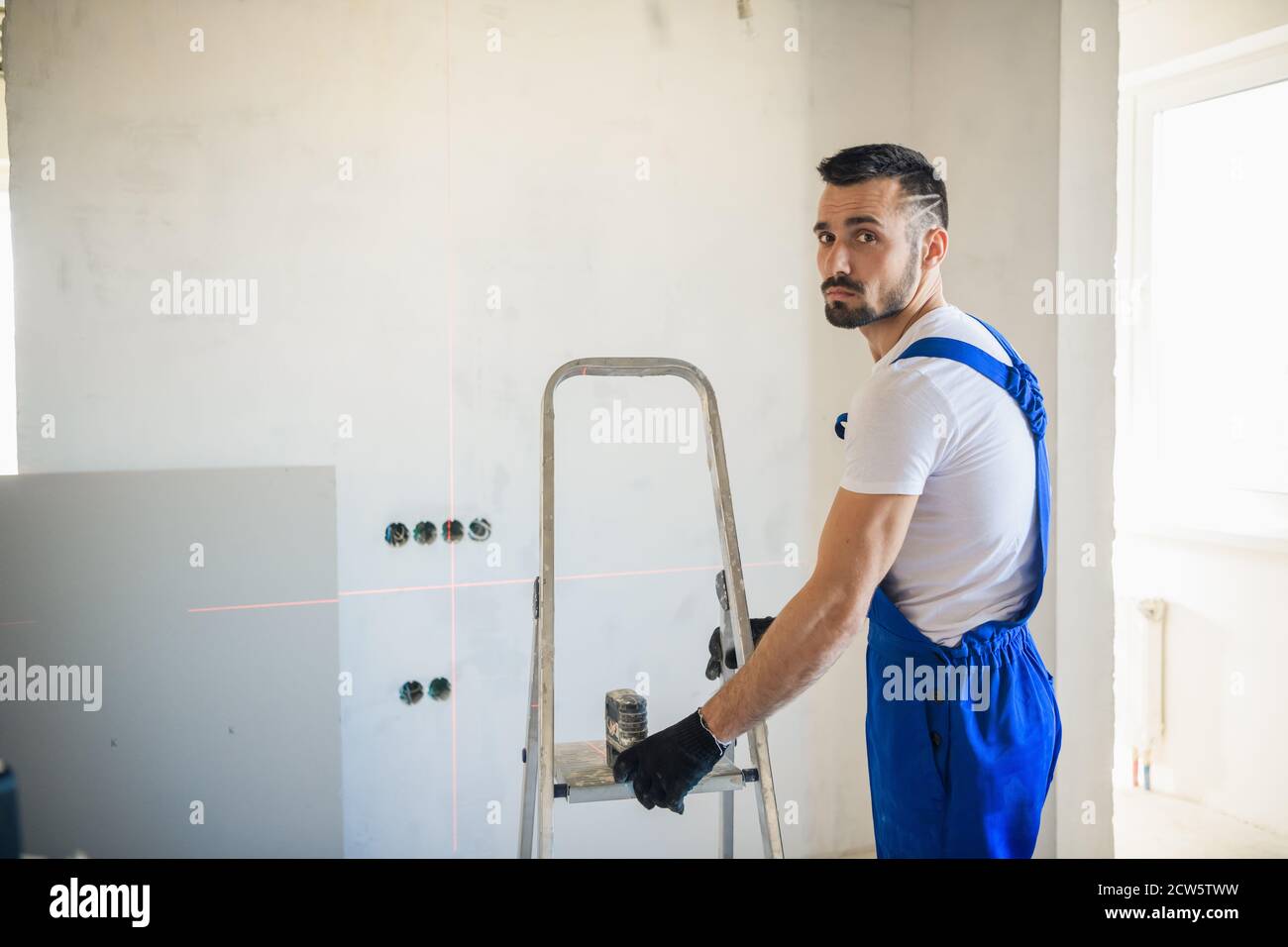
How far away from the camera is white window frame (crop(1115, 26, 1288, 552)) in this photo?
2.46 m

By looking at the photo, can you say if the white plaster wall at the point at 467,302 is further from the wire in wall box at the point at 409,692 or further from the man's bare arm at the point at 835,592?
the man's bare arm at the point at 835,592

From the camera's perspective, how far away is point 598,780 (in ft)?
4.58

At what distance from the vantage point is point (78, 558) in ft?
5.85

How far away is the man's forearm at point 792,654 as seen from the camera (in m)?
1.19

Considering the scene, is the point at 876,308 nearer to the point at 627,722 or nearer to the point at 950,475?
the point at 950,475

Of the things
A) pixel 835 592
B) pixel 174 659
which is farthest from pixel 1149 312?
pixel 174 659

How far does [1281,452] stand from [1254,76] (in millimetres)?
979

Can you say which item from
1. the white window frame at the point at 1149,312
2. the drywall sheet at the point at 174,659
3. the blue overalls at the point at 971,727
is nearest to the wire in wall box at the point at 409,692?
the drywall sheet at the point at 174,659

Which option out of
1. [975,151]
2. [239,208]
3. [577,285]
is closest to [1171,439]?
[975,151]

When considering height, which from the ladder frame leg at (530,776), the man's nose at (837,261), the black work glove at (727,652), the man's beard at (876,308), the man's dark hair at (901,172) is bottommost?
the ladder frame leg at (530,776)

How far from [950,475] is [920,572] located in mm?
145

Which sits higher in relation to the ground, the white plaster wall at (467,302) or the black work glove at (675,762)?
the white plaster wall at (467,302)
